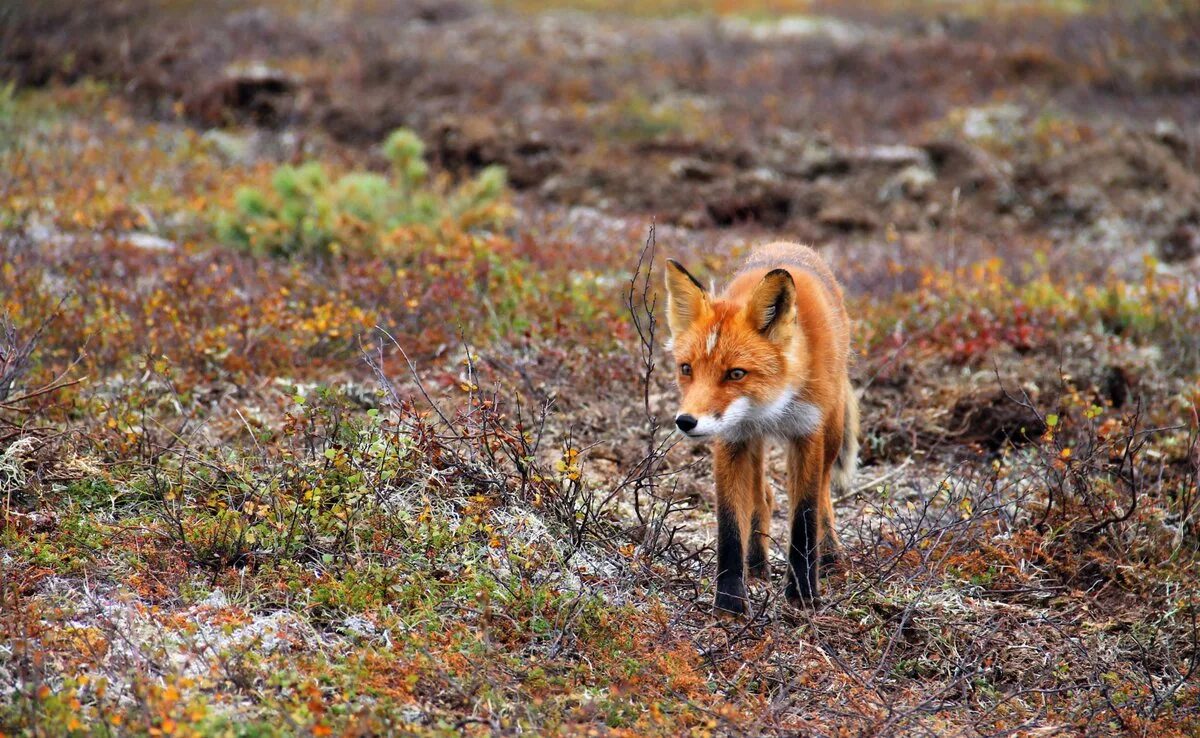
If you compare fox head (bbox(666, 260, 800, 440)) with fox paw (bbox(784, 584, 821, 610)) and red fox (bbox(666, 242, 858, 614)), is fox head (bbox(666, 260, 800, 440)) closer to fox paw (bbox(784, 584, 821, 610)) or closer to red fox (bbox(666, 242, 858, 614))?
red fox (bbox(666, 242, 858, 614))

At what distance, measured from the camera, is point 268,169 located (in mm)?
12914

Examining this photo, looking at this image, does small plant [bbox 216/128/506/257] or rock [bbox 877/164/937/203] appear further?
rock [bbox 877/164/937/203]

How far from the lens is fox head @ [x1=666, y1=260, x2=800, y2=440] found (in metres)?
4.94

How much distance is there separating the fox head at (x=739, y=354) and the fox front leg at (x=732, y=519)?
128mm

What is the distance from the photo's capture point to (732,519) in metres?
5.25

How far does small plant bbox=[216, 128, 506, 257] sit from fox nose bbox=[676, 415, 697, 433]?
5494 mm

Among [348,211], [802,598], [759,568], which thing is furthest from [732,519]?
[348,211]

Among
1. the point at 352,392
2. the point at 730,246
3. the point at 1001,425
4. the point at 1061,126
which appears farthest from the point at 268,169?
the point at 1061,126

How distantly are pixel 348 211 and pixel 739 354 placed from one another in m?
6.34

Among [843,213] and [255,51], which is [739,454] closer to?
[843,213]

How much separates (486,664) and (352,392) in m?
3.13

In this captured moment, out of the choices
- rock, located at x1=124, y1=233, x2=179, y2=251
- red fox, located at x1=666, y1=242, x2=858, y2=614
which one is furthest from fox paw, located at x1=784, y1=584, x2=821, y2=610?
rock, located at x1=124, y1=233, x2=179, y2=251

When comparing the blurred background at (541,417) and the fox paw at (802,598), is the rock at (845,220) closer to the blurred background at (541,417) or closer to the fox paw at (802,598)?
the blurred background at (541,417)

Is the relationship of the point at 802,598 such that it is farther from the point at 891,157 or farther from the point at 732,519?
the point at 891,157
